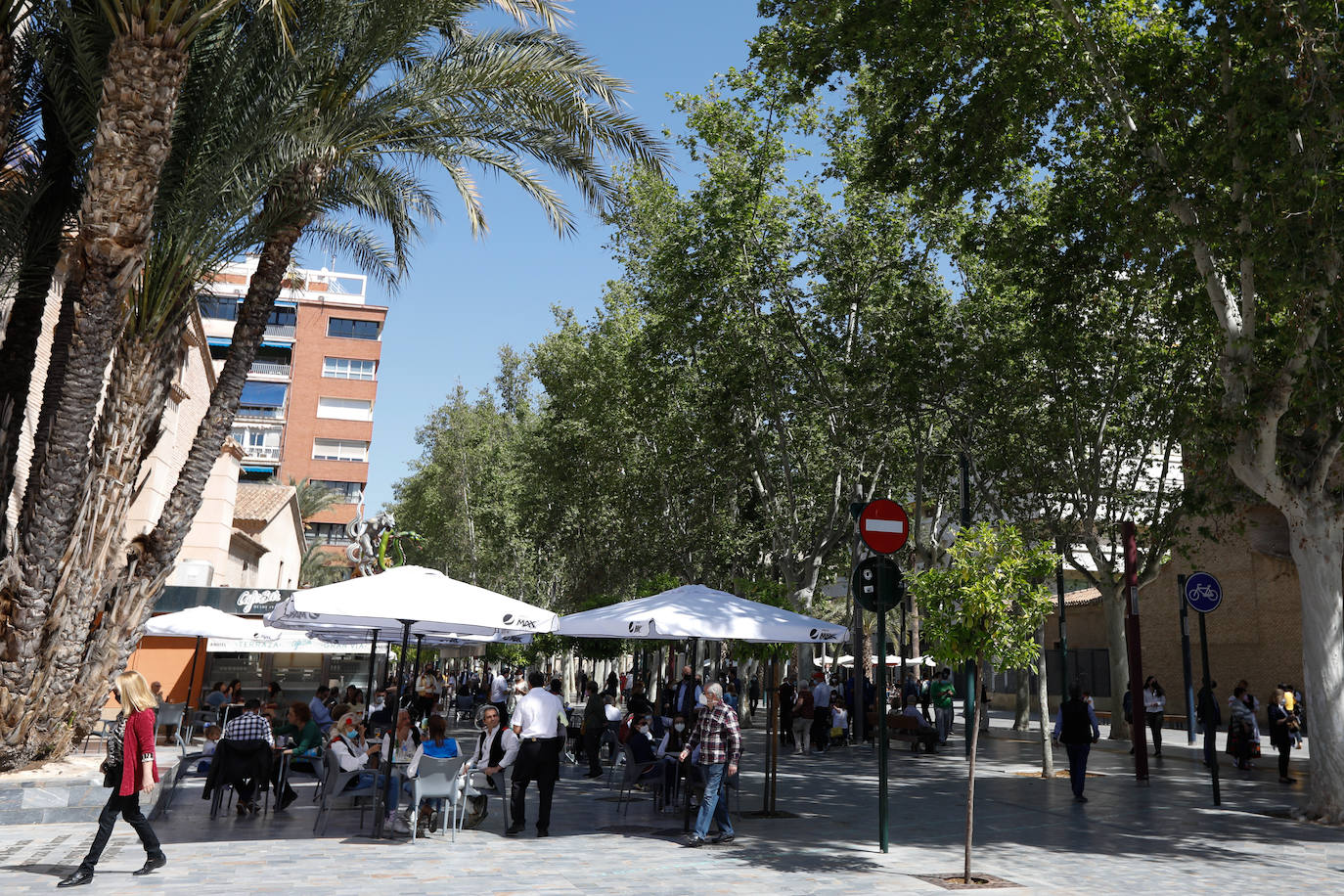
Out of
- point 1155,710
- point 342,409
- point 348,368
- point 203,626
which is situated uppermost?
point 348,368

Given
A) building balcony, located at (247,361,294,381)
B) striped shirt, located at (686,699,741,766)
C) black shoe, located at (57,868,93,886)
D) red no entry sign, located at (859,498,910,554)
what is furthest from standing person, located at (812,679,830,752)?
building balcony, located at (247,361,294,381)

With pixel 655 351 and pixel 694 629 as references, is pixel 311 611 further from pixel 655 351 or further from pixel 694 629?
pixel 655 351

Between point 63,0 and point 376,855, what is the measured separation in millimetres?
9432

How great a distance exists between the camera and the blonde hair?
778 cm

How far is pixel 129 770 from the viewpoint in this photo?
7.66m

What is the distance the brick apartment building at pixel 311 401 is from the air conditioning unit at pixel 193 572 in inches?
1681

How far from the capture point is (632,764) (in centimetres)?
1228

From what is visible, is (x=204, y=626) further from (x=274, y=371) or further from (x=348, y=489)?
(x=274, y=371)

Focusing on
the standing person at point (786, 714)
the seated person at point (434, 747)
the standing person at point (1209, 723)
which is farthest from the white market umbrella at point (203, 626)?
the standing person at point (1209, 723)

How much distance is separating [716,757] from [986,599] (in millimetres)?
3252

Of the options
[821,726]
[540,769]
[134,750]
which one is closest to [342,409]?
[821,726]

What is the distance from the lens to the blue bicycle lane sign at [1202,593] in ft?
45.6

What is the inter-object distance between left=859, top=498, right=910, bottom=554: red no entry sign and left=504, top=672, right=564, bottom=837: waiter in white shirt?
144 inches

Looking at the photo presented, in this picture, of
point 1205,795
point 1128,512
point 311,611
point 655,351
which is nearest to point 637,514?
point 655,351
